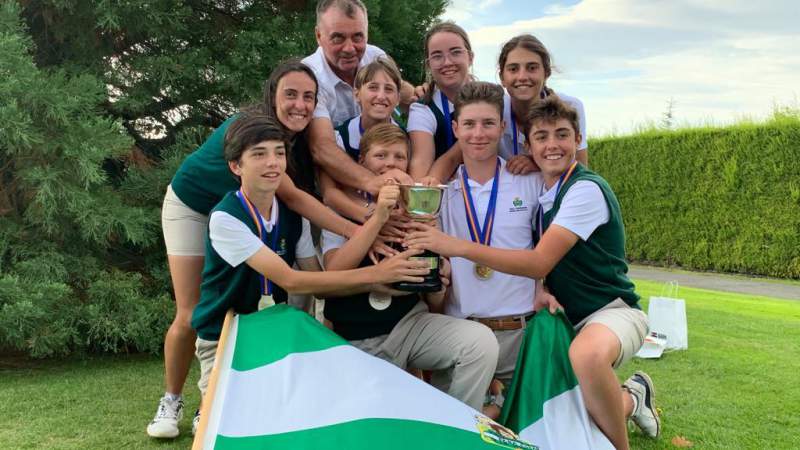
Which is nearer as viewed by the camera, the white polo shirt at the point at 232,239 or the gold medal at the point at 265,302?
the white polo shirt at the point at 232,239

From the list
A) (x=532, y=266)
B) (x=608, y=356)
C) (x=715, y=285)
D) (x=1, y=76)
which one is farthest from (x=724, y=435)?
(x=715, y=285)

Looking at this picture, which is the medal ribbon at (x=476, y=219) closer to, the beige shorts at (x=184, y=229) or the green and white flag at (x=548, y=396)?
the green and white flag at (x=548, y=396)

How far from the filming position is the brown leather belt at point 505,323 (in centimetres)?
330

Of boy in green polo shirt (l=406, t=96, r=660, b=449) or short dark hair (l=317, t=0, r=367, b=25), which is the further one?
short dark hair (l=317, t=0, r=367, b=25)

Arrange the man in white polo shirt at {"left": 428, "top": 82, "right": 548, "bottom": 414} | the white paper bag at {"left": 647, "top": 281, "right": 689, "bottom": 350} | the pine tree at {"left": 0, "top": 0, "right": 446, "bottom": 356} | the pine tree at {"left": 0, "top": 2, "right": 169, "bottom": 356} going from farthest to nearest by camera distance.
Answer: the white paper bag at {"left": 647, "top": 281, "right": 689, "bottom": 350} → the pine tree at {"left": 0, "top": 0, "right": 446, "bottom": 356} → the pine tree at {"left": 0, "top": 2, "right": 169, "bottom": 356} → the man in white polo shirt at {"left": 428, "top": 82, "right": 548, "bottom": 414}

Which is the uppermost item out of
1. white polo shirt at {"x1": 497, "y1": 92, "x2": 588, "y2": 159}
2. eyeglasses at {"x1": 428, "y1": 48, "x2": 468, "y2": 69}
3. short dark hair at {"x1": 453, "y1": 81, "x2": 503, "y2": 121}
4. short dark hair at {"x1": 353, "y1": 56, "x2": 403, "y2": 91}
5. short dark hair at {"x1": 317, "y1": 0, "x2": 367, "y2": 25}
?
short dark hair at {"x1": 317, "y1": 0, "x2": 367, "y2": 25}

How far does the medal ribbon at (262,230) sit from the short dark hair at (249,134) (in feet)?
0.64

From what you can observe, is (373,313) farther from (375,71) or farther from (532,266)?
(375,71)

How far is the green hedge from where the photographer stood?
1395 centimetres

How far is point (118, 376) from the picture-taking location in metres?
5.63

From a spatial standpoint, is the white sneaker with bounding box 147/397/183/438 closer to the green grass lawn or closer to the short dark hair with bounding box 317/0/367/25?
the green grass lawn

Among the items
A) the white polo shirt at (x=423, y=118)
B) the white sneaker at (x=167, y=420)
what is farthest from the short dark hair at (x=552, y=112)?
the white sneaker at (x=167, y=420)

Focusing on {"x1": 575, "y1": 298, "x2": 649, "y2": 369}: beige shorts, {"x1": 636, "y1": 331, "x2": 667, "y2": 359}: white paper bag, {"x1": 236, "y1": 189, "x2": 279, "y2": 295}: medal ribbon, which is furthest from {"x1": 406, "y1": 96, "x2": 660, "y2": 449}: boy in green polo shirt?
{"x1": 636, "y1": 331, "x2": 667, "y2": 359}: white paper bag

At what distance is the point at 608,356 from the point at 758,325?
6216 mm
